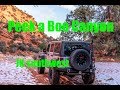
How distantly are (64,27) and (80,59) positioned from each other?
128 centimetres

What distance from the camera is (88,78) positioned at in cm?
1731

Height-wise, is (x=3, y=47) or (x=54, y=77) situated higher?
(x=3, y=47)

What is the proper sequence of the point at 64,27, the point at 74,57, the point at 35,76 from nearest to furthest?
the point at 74,57, the point at 64,27, the point at 35,76

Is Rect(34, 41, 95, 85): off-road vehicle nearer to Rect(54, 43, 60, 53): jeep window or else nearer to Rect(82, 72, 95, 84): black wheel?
Rect(54, 43, 60, 53): jeep window

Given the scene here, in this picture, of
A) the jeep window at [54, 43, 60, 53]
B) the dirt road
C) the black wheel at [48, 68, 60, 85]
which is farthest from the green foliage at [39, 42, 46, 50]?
the black wheel at [48, 68, 60, 85]

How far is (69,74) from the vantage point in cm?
1686

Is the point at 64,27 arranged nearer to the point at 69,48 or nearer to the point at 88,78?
the point at 69,48

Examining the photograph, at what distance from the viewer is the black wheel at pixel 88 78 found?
17.2 meters

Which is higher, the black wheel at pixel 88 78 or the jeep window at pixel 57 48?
the jeep window at pixel 57 48

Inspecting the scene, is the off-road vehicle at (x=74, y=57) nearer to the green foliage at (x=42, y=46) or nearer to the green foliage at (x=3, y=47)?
the green foliage at (x=42, y=46)

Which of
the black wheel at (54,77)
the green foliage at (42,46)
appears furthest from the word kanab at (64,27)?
the black wheel at (54,77)

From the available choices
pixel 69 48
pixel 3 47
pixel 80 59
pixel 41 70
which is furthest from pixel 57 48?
pixel 3 47

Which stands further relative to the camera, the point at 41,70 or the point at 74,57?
the point at 41,70

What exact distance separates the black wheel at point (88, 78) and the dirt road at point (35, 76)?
142mm
